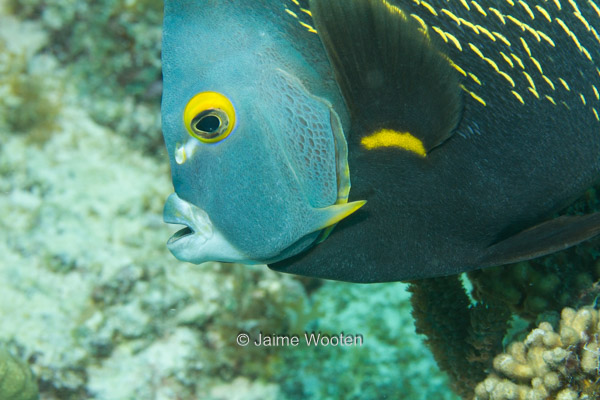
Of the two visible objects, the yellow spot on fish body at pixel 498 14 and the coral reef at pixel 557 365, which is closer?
the yellow spot on fish body at pixel 498 14

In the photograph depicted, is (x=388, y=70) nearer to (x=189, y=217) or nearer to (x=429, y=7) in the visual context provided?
(x=429, y=7)

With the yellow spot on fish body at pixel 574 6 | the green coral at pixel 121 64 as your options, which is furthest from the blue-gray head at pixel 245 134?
the green coral at pixel 121 64

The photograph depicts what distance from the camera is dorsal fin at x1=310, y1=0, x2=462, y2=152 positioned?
49.9 inches

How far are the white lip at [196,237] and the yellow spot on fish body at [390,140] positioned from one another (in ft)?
1.82

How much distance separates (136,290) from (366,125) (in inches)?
123

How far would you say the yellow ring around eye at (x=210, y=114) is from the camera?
1.31m

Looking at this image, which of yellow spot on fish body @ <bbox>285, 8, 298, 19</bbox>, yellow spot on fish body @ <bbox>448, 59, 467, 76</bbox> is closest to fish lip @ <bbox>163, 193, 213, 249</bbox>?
yellow spot on fish body @ <bbox>285, 8, 298, 19</bbox>

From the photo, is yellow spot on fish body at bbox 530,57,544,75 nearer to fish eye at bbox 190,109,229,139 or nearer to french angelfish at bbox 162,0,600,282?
french angelfish at bbox 162,0,600,282

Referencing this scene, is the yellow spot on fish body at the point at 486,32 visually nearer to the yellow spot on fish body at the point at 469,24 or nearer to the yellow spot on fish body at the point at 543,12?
the yellow spot on fish body at the point at 469,24

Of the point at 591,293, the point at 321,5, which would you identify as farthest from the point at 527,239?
the point at 321,5

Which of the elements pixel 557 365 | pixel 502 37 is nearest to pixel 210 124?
pixel 502 37

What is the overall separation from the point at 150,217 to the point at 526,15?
3.81 metres

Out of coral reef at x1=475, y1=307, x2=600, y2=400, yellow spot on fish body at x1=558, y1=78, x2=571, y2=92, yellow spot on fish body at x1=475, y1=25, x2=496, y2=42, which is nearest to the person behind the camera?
yellow spot on fish body at x1=475, y1=25, x2=496, y2=42

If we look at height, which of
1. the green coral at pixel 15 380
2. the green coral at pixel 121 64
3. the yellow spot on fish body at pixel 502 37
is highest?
the yellow spot on fish body at pixel 502 37
